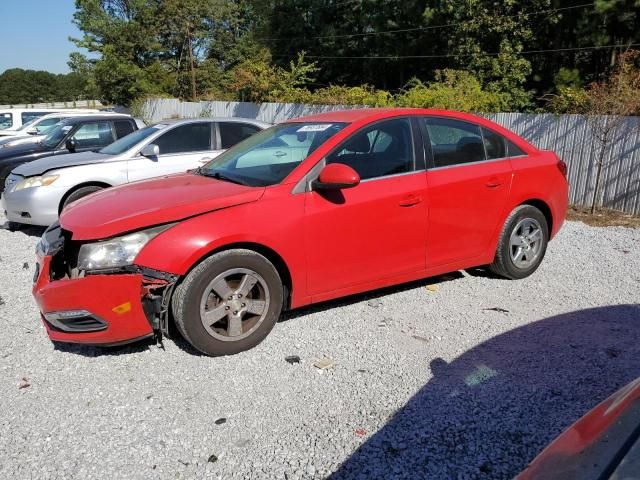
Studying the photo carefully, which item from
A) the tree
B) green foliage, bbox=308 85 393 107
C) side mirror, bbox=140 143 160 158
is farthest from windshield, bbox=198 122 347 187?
green foliage, bbox=308 85 393 107

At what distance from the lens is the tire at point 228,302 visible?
360 centimetres

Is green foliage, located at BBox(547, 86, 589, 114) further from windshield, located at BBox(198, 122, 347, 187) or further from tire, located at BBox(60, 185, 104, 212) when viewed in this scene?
tire, located at BBox(60, 185, 104, 212)

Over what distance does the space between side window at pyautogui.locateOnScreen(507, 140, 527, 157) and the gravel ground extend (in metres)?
1.35

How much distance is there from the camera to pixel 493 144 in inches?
200

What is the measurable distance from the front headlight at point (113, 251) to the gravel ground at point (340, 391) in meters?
0.76

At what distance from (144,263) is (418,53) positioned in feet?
97.0

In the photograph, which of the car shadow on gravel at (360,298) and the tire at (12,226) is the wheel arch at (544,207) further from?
the tire at (12,226)

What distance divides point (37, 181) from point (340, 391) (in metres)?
5.68

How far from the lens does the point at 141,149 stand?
7500 millimetres

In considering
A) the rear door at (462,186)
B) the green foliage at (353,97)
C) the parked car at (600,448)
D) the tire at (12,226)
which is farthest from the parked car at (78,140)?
the parked car at (600,448)

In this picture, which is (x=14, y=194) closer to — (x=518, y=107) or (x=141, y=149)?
(x=141, y=149)

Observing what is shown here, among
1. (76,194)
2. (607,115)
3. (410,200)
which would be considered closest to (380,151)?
(410,200)

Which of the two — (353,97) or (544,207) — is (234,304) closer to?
(544,207)

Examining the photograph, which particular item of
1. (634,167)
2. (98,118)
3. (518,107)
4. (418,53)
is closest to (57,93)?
(418,53)
